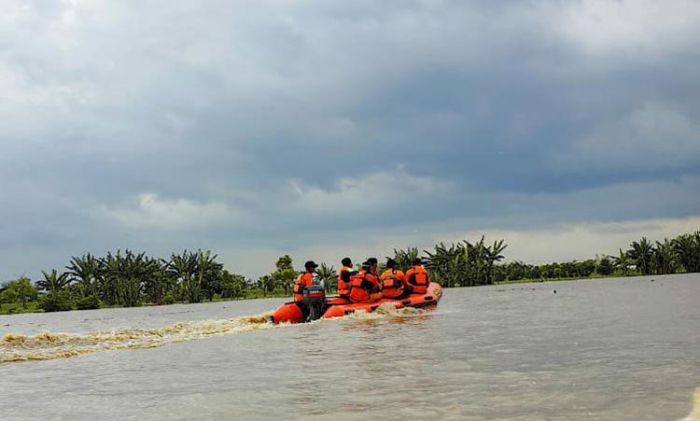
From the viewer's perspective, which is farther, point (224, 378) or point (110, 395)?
point (224, 378)

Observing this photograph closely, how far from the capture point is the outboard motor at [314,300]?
60.5 feet

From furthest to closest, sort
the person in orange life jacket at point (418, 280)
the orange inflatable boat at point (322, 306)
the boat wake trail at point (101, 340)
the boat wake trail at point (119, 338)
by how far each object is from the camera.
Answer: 1. the person in orange life jacket at point (418, 280)
2. the orange inflatable boat at point (322, 306)
3. the boat wake trail at point (119, 338)
4. the boat wake trail at point (101, 340)

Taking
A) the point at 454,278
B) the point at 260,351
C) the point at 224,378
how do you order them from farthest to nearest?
the point at 454,278 → the point at 260,351 → the point at 224,378

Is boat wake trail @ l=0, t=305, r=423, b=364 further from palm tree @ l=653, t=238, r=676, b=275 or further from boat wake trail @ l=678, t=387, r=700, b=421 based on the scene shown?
palm tree @ l=653, t=238, r=676, b=275

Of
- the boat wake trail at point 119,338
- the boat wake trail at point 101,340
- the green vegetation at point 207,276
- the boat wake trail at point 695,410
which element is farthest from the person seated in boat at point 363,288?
the green vegetation at point 207,276

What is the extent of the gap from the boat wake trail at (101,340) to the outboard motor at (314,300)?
1287 millimetres

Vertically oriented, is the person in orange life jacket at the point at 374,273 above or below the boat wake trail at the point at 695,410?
above

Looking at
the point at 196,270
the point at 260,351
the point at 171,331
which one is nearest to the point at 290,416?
the point at 260,351

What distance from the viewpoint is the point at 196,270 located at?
5234 cm

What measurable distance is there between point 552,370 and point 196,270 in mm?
47175

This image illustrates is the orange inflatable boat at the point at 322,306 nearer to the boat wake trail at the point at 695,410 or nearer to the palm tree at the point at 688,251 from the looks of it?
the boat wake trail at the point at 695,410

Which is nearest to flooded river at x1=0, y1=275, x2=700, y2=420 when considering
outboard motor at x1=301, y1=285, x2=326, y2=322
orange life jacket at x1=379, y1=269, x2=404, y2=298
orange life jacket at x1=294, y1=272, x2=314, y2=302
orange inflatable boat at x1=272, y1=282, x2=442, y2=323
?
orange inflatable boat at x1=272, y1=282, x2=442, y2=323

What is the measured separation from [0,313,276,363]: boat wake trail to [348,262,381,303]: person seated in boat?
8.99 feet

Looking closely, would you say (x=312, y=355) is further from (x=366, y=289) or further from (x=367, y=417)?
(x=366, y=289)
